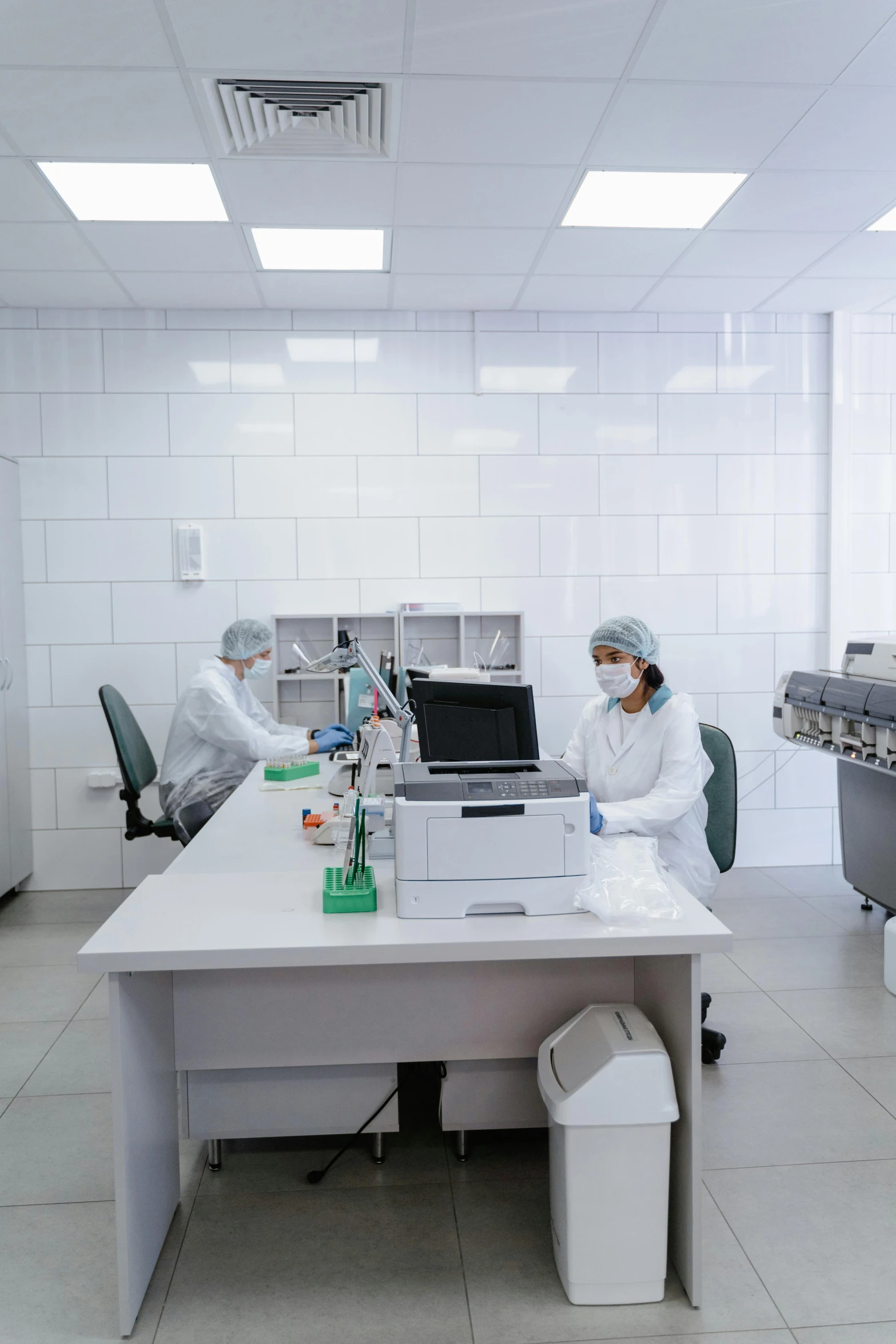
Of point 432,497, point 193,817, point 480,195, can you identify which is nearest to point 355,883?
point 193,817

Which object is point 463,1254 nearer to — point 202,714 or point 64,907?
point 202,714

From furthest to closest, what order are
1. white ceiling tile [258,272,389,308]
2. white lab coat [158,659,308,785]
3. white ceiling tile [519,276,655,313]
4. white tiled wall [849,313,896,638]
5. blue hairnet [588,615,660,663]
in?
1. white tiled wall [849,313,896,638]
2. white ceiling tile [519,276,655,313]
3. white ceiling tile [258,272,389,308]
4. white lab coat [158,659,308,785]
5. blue hairnet [588,615,660,663]

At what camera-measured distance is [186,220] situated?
3.26m

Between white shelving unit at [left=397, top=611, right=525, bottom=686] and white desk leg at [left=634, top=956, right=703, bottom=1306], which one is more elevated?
white shelving unit at [left=397, top=611, right=525, bottom=686]

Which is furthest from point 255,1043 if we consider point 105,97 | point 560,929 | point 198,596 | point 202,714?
point 198,596

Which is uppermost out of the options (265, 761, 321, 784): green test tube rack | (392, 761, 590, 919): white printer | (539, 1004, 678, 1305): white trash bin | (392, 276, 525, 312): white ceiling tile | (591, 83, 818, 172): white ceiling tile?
(591, 83, 818, 172): white ceiling tile

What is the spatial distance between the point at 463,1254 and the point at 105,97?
2.95m

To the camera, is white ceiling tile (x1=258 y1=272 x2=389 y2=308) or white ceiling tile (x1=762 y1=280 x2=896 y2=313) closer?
white ceiling tile (x1=258 y1=272 x2=389 y2=308)

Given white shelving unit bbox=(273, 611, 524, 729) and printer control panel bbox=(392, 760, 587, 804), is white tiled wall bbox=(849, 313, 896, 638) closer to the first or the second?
white shelving unit bbox=(273, 611, 524, 729)

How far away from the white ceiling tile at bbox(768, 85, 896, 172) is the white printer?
213cm

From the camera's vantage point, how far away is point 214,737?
12.3 ft

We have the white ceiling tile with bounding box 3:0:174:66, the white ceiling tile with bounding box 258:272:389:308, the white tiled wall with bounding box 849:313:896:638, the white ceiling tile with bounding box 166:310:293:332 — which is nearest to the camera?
the white ceiling tile with bounding box 3:0:174:66

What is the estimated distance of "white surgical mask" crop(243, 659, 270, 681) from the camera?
401 cm

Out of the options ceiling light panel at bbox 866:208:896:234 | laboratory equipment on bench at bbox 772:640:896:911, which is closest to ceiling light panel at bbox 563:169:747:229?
ceiling light panel at bbox 866:208:896:234
